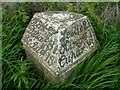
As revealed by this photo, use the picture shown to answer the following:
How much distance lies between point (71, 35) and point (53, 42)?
0.18m

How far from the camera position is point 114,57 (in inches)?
126

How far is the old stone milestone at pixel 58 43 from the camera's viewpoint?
9.60 feet

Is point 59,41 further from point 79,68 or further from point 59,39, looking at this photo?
point 79,68

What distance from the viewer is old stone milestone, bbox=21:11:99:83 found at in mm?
2925

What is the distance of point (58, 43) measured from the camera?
2.93 metres

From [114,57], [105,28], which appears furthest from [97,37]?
[114,57]

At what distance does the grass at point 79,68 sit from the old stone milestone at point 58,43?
0.24 feet

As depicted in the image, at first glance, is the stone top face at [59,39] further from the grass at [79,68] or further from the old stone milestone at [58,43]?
the grass at [79,68]

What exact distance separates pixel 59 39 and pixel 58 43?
4cm

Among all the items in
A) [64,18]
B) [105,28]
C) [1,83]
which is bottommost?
[1,83]

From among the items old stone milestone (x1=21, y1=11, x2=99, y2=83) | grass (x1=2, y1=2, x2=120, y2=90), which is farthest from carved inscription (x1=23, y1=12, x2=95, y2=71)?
grass (x1=2, y1=2, x2=120, y2=90)

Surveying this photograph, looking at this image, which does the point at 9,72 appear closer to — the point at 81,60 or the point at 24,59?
the point at 24,59

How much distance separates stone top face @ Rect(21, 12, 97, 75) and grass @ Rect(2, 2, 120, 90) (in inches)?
5.1

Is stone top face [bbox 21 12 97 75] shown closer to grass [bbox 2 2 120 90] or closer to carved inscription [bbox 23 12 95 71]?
carved inscription [bbox 23 12 95 71]
